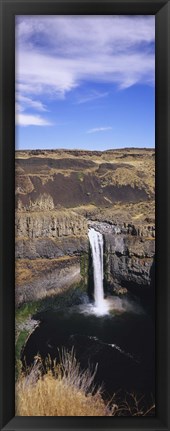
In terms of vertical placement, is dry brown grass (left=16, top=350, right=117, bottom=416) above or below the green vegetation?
below

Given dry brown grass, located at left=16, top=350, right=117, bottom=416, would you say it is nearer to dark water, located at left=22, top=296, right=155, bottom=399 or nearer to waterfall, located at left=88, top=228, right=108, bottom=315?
dark water, located at left=22, top=296, right=155, bottom=399

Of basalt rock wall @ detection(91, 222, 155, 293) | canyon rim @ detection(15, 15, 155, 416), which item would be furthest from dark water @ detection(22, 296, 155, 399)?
basalt rock wall @ detection(91, 222, 155, 293)

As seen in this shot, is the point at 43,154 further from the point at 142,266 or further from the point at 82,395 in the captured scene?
the point at 82,395

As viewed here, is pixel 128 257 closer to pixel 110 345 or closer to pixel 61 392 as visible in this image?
pixel 110 345

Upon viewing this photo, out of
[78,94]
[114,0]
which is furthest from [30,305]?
[114,0]

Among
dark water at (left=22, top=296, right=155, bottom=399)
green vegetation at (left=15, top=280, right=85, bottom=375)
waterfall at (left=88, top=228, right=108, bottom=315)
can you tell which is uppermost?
waterfall at (left=88, top=228, right=108, bottom=315)

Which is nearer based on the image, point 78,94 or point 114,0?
point 114,0
